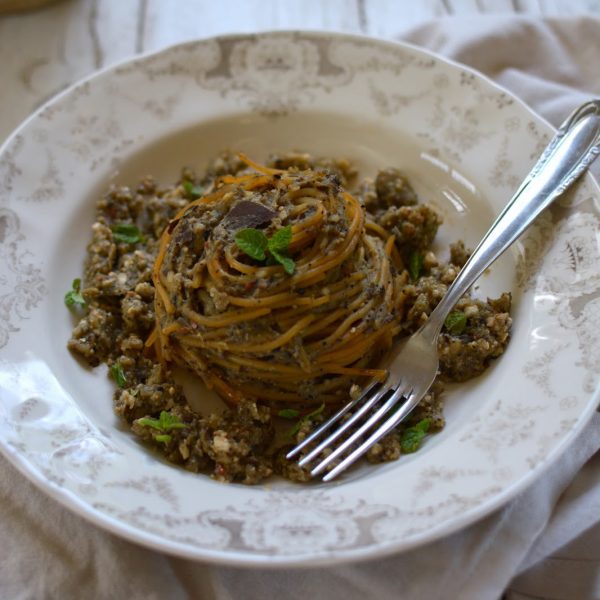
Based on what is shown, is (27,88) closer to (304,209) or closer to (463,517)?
(304,209)

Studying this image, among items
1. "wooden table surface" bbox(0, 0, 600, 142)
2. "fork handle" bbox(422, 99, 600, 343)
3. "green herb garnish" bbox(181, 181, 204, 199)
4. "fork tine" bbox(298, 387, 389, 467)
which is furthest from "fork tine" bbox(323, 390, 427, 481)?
"wooden table surface" bbox(0, 0, 600, 142)

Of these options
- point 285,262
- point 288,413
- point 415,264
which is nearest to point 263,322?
point 285,262

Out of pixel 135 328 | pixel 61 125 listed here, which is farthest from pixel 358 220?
pixel 61 125

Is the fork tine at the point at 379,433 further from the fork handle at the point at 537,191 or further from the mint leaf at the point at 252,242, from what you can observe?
the mint leaf at the point at 252,242

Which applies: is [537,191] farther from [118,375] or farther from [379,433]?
[118,375]

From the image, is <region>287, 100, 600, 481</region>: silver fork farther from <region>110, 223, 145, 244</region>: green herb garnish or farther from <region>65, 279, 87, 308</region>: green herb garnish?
<region>110, 223, 145, 244</region>: green herb garnish
